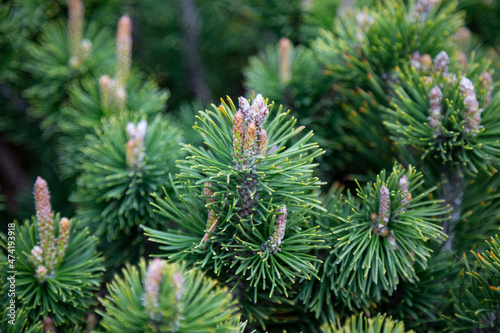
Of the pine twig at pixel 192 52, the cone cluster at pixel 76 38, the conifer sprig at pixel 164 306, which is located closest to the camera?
the conifer sprig at pixel 164 306

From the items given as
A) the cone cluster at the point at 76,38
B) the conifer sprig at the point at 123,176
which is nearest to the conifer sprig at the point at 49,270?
the conifer sprig at the point at 123,176

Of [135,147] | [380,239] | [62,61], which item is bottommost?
[380,239]

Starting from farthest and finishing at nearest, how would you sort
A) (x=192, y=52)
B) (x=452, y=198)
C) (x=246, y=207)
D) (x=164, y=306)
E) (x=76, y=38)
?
(x=192, y=52) → (x=76, y=38) → (x=452, y=198) → (x=246, y=207) → (x=164, y=306)

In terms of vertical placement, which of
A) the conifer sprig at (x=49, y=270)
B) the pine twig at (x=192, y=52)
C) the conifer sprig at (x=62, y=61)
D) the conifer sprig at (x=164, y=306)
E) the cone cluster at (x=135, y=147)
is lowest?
the conifer sprig at (x=164, y=306)

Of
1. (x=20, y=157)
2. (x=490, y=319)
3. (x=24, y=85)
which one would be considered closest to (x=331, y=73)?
(x=490, y=319)

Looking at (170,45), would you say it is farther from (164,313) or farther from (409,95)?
(164,313)

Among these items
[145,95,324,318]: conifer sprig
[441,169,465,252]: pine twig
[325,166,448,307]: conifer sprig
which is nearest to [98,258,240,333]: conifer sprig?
[145,95,324,318]: conifer sprig

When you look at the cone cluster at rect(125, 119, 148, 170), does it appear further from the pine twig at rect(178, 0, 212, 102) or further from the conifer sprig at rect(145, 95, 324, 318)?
the pine twig at rect(178, 0, 212, 102)

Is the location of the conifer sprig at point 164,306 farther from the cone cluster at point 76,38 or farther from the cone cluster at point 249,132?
the cone cluster at point 76,38

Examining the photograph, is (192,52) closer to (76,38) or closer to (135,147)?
(76,38)

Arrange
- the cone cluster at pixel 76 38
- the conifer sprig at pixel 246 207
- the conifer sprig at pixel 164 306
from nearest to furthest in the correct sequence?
the conifer sprig at pixel 164 306 < the conifer sprig at pixel 246 207 < the cone cluster at pixel 76 38

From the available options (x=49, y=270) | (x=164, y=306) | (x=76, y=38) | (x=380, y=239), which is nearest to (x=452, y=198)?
(x=380, y=239)

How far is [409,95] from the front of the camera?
0.69 meters

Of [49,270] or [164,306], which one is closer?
[164,306]
